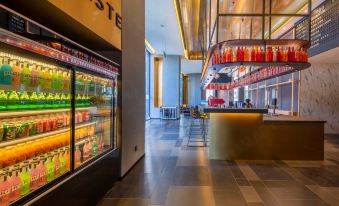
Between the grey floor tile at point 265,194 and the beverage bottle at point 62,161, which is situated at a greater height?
the beverage bottle at point 62,161

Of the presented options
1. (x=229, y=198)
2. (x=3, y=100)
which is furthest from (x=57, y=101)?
(x=229, y=198)

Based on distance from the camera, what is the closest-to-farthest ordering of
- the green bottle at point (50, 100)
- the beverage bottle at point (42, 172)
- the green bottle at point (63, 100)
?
the beverage bottle at point (42, 172) < the green bottle at point (50, 100) < the green bottle at point (63, 100)

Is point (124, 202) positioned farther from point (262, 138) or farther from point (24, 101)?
point (262, 138)

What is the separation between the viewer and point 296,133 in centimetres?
553

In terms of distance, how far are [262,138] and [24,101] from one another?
478cm

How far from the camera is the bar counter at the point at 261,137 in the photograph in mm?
5516

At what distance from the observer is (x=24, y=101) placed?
6.66 ft

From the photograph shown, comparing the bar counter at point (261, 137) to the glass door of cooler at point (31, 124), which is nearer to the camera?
the glass door of cooler at point (31, 124)

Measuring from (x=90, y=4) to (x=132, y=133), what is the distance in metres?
2.56

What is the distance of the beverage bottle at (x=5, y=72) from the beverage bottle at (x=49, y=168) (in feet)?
2.70

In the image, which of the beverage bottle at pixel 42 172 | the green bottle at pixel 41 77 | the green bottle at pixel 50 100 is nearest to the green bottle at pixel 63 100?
the green bottle at pixel 50 100

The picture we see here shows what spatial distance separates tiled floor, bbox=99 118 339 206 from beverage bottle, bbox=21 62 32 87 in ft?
5.92

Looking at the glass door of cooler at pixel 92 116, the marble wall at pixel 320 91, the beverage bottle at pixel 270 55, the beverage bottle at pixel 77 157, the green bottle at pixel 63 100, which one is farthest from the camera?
the marble wall at pixel 320 91

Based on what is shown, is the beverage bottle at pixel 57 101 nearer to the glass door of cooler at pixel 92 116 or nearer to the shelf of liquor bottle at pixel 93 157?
the glass door of cooler at pixel 92 116
